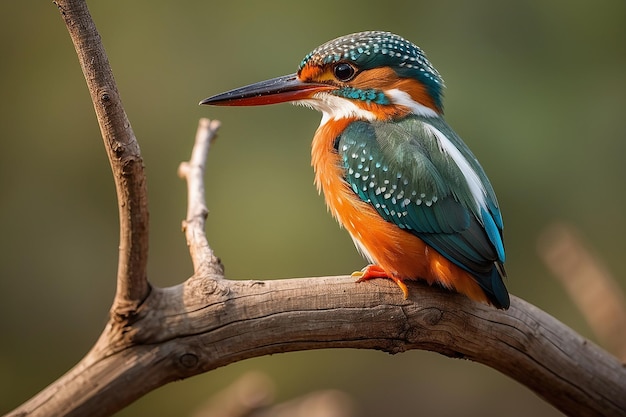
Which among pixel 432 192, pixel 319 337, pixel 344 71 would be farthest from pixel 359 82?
pixel 319 337

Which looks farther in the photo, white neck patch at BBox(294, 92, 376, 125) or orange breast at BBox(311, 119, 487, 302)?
white neck patch at BBox(294, 92, 376, 125)

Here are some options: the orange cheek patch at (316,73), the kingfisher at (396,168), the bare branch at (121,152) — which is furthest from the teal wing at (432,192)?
the bare branch at (121,152)

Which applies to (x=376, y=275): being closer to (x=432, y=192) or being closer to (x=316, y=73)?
(x=432, y=192)

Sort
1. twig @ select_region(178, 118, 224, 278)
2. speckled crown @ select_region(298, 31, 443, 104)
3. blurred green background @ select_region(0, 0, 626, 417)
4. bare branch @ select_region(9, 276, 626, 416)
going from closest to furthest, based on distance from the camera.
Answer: bare branch @ select_region(9, 276, 626, 416), twig @ select_region(178, 118, 224, 278), speckled crown @ select_region(298, 31, 443, 104), blurred green background @ select_region(0, 0, 626, 417)

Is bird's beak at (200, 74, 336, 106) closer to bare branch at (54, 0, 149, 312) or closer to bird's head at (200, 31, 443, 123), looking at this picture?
bird's head at (200, 31, 443, 123)

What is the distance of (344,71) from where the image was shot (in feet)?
7.10

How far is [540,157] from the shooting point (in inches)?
162

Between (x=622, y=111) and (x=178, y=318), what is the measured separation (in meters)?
3.27

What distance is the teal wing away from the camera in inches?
74.8

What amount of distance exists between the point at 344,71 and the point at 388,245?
21.1 inches

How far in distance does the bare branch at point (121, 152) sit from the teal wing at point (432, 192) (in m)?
0.64

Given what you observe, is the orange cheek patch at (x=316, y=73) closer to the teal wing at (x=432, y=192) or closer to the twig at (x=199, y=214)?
the teal wing at (x=432, y=192)

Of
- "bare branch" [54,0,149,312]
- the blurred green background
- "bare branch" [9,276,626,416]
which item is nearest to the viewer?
"bare branch" [54,0,149,312]

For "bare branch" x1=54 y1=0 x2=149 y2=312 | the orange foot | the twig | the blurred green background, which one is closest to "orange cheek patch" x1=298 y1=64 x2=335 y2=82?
the twig
